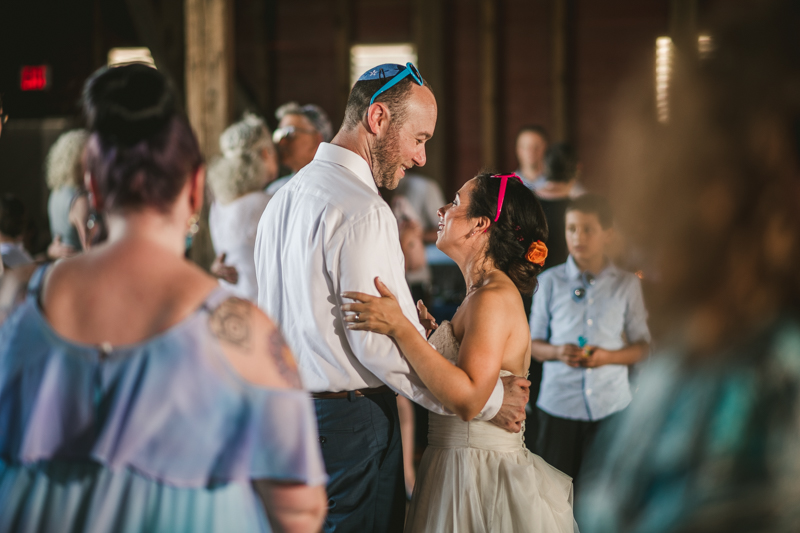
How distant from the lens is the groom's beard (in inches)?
74.5

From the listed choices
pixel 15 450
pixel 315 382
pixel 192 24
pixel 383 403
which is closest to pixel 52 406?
pixel 15 450

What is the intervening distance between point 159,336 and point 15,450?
10.6 inches

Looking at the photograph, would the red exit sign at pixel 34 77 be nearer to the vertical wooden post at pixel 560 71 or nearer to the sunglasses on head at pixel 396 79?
the vertical wooden post at pixel 560 71

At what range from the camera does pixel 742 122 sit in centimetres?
98

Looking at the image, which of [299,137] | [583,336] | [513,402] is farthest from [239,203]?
[513,402]

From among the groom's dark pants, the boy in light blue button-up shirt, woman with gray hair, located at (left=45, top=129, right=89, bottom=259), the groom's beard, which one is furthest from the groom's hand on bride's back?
woman with gray hair, located at (left=45, top=129, right=89, bottom=259)

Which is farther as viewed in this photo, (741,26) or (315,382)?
(315,382)

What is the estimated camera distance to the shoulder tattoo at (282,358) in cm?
105

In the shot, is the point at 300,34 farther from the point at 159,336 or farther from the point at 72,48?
the point at 159,336

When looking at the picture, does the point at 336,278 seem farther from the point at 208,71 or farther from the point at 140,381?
the point at 208,71

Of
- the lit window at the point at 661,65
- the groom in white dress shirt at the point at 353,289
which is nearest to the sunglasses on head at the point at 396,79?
the groom in white dress shirt at the point at 353,289

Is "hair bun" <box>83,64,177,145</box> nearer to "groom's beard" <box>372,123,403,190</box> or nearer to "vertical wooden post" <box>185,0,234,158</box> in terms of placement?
"groom's beard" <box>372,123,403,190</box>

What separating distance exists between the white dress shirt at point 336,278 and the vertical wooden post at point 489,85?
20.7 feet

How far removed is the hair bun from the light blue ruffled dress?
0.26 m
